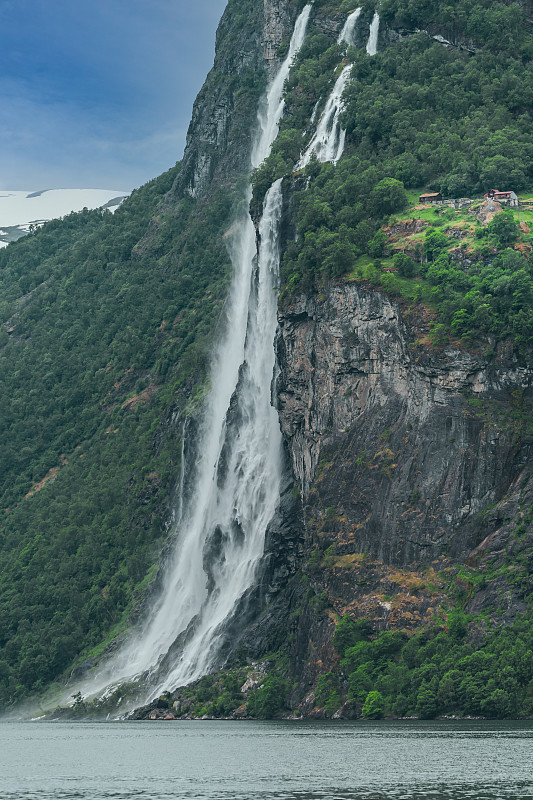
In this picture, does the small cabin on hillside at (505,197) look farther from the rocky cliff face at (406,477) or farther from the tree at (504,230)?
the rocky cliff face at (406,477)

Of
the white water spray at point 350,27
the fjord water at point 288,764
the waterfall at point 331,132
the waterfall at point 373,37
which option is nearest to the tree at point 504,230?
the waterfall at point 331,132

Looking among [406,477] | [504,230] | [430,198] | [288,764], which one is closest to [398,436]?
[406,477]

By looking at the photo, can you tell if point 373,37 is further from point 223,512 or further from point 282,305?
point 223,512

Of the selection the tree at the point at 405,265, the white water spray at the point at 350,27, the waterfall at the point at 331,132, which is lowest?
the tree at the point at 405,265

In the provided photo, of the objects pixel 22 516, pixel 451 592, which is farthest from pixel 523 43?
pixel 22 516

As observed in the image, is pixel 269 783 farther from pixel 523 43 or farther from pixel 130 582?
pixel 523 43

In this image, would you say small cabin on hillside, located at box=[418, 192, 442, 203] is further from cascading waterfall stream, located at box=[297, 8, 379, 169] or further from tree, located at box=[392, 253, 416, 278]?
cascading waterfall stream, located at box=[297, 8, 379, 169]
